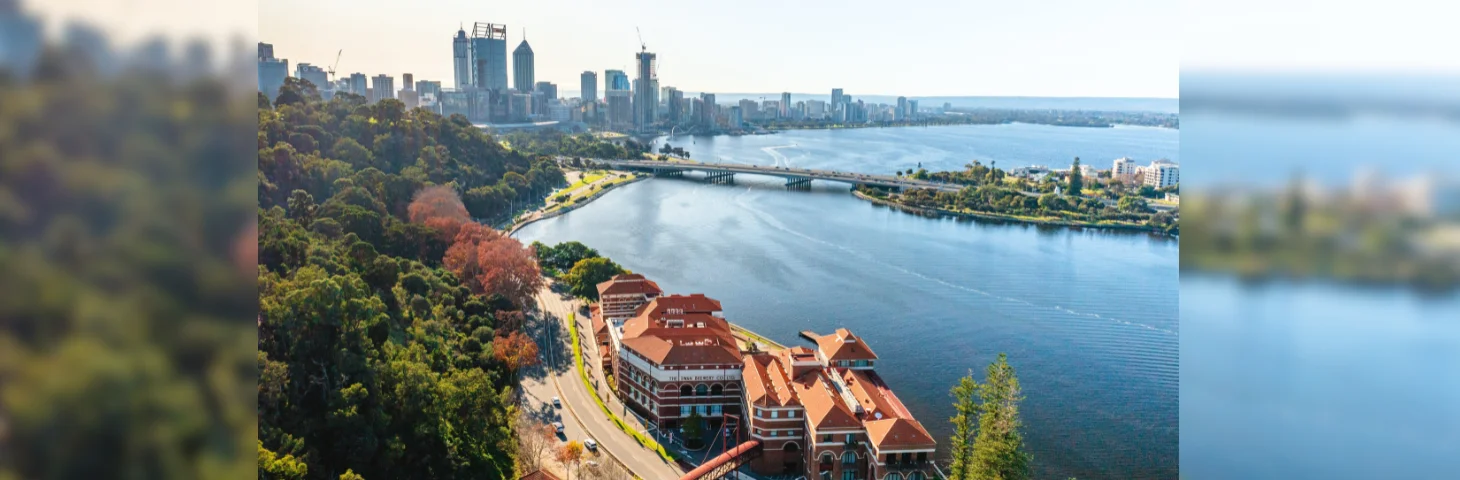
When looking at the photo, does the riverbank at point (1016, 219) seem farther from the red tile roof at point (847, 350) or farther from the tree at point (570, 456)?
the tree at point (570, 456)

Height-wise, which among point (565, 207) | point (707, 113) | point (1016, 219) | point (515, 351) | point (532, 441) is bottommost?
point (532, 441)

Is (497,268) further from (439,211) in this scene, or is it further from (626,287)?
(439,211)

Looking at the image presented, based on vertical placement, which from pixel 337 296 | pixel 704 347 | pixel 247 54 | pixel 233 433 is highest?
pixel 247 54

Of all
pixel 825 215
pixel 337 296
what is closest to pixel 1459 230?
pixel 337 296

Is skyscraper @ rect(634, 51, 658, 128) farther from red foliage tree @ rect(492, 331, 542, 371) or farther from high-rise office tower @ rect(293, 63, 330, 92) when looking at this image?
red foliage tree @ rect(492, 331, 542, 371)

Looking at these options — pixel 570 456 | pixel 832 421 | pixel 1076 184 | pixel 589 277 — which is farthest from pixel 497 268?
pixel 1076 184

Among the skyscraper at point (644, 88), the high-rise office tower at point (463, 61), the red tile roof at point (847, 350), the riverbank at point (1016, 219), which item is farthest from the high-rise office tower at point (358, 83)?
the red tile roof at point (847, 350)

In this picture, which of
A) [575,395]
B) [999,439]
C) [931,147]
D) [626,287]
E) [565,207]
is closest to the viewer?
[999,439]

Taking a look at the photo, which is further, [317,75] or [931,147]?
[931,147]

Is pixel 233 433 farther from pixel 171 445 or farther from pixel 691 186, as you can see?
pixel 691 186
